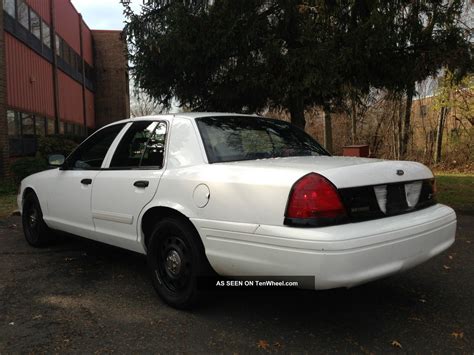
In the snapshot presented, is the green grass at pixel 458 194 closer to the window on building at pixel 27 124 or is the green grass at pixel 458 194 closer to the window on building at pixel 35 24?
the window on building at pixel 27 124

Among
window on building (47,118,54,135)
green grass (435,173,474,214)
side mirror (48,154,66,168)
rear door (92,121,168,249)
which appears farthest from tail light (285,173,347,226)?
window on building (47,118,54,135)

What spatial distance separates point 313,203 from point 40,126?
16.3 meters

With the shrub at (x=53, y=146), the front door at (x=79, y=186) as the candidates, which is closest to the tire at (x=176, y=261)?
the front door at (x=79, y=186)

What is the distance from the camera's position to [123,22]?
929 cm

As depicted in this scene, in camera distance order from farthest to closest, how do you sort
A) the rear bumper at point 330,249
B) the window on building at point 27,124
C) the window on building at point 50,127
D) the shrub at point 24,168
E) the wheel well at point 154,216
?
1. the window on building at point 50,127
2. the window on building at point 27,124
3. the shrub at point 24,168
4. the wheel well at point 154,216
5. the rear bumper at point 330,249

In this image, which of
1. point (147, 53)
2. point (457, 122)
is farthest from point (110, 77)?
point (147, 53)

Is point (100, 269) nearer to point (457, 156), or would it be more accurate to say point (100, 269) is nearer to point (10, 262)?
point (10, 262)

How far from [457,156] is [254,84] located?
50.9 feet

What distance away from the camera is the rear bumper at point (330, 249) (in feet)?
9.27

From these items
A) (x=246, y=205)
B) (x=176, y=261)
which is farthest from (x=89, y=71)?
(x=246, y=205)

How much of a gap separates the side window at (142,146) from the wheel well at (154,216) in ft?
1.25

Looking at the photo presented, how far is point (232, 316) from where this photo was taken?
3602mm

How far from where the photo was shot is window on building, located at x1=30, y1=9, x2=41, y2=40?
16.7m

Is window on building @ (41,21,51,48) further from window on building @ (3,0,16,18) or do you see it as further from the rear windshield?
the rear windshield
